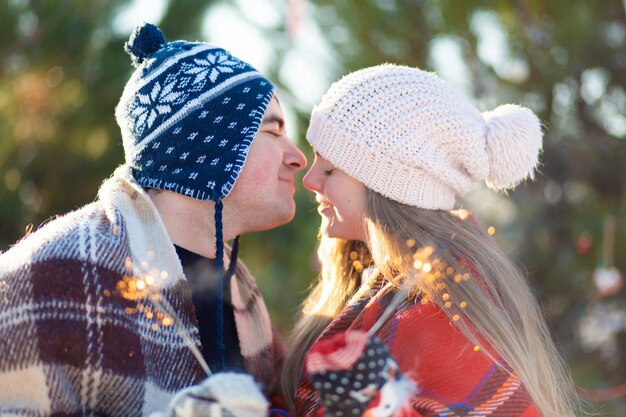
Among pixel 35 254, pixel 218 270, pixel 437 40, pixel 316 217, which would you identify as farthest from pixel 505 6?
pixel 35 254

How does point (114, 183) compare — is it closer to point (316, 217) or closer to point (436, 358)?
point (436, 358)

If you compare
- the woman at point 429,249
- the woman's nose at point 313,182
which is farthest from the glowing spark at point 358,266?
the woman's nose at point 313,182

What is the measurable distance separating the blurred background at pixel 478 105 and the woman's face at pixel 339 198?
1708 mm

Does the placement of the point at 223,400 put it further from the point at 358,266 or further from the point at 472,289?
the point at 358,266

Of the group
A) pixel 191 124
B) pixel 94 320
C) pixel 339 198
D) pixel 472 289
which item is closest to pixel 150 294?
pixel 94 320

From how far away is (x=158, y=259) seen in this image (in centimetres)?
206

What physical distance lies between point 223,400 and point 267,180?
92 centimetres

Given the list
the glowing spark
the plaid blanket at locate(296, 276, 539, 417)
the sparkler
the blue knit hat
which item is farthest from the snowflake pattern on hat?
the plaid blanket at locate(296, 276, 539, 417)

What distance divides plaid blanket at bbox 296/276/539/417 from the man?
40 cm

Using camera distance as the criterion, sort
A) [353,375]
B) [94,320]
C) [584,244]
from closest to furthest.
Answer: [353,375] → [94,320] → [584,244]

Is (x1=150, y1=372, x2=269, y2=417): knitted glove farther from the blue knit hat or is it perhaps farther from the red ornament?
the red ornament

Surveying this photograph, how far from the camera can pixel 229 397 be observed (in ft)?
5.20

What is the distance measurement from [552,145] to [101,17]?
2.50 metres

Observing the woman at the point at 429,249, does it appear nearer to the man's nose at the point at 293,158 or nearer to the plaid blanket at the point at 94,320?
the man's nose at the point at 293,158
